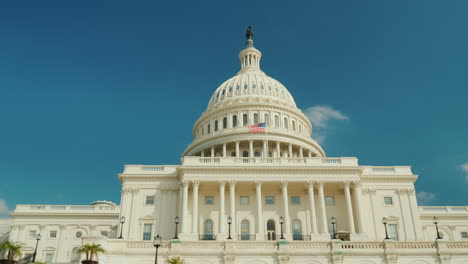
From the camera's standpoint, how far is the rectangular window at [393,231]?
6009 centimetres

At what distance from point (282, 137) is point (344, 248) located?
157ft

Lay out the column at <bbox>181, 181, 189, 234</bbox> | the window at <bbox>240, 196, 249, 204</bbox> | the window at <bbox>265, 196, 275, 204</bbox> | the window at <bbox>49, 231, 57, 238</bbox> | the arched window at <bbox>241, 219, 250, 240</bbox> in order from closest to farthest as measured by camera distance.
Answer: the column at <bbox>181, 181, 189, 234</bbox>
the arched window at <bbox>241, 219, 250, 240</bbox>
the window at <bbox>240, 196, 249, 204</bbox>
the window at <bbox>265, 196, 275, 204</bbox>
the window at <bbox>49, 231, 57, 238</bbox>

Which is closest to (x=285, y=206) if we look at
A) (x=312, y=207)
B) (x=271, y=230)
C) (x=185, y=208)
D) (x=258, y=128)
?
(x=312, y=207)

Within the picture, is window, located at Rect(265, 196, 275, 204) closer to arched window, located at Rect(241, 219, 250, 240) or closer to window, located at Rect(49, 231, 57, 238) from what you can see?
arched window, located at Rect(241, 219, 250, 240)

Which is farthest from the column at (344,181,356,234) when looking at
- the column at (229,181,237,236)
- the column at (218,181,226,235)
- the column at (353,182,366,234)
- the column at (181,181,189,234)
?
the column at (181,181,189,234)

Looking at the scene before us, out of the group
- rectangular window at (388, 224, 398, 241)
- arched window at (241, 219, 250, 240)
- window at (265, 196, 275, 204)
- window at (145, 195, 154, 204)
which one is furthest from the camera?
window at (145, 195, 154, 204)

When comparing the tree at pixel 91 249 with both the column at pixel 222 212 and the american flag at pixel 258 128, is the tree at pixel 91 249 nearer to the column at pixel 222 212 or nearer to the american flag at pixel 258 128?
the column at pixel 222 212

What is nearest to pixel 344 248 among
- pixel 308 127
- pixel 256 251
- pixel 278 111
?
pixel 256 251

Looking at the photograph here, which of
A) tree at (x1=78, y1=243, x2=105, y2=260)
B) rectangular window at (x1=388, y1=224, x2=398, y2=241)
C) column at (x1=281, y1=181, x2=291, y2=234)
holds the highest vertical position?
column at (x1=281, y1=181, x2=291, y2=234)

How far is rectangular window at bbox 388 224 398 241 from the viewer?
60.1m

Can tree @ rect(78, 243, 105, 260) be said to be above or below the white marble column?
below

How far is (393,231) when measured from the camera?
199ft

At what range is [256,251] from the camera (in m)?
36.6

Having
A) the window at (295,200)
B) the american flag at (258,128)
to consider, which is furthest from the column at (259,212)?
the american flag at (258,128)
